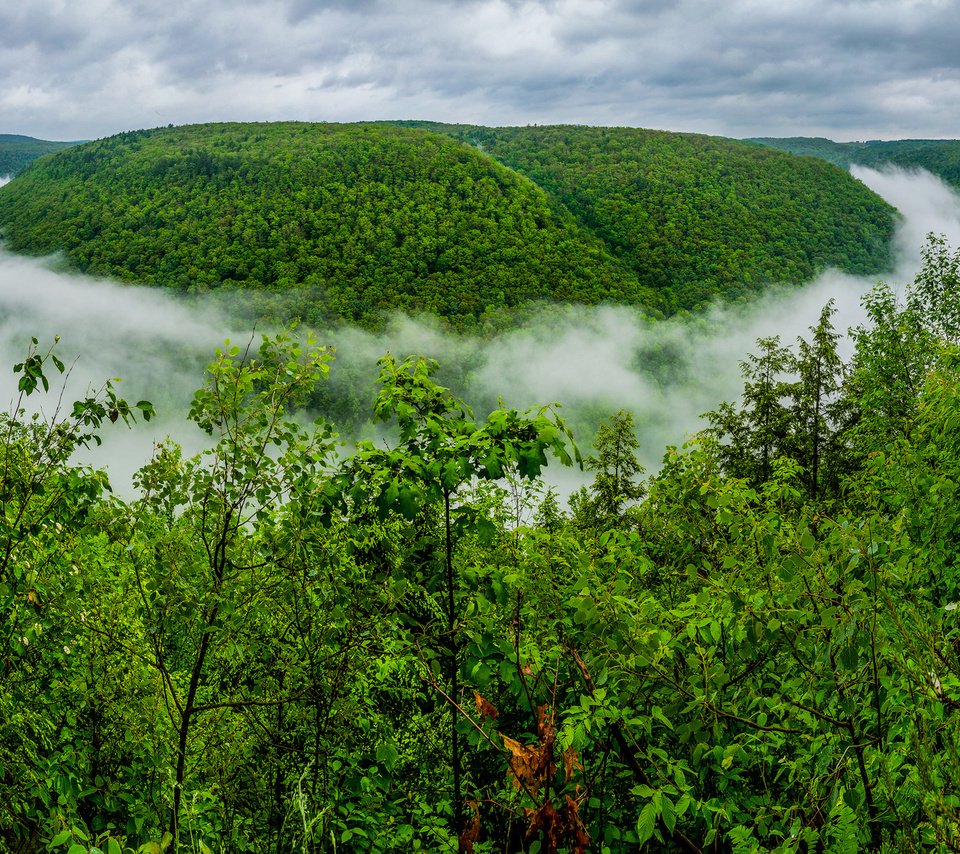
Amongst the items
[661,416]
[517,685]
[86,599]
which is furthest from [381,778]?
[661,416]

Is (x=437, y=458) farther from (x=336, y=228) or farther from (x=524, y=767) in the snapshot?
(x=336, y=228)

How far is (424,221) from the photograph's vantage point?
152500mm

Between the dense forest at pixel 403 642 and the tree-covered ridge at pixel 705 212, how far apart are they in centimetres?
16919

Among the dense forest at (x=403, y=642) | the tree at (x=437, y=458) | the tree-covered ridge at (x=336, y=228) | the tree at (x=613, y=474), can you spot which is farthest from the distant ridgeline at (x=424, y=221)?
the tree at (x=437, y=458)

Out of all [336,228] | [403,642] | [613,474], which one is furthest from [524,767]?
[336,228]

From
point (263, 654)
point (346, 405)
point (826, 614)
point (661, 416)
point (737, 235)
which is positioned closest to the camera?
point (826, 614)

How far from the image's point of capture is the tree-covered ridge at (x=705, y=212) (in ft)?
547

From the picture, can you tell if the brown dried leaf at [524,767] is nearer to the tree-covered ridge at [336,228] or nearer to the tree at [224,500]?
the tree at [224,500]

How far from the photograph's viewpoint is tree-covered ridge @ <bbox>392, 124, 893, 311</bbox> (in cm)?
16688

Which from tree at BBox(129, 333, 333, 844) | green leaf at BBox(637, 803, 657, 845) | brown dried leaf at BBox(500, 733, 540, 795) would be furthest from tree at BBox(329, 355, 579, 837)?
green leaf at BBox(637, 803, 657, 845)

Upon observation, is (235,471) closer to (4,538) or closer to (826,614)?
(4,538)

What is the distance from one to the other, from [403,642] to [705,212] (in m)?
188

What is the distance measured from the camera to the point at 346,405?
12725 cm

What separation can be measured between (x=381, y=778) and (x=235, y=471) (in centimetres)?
224
